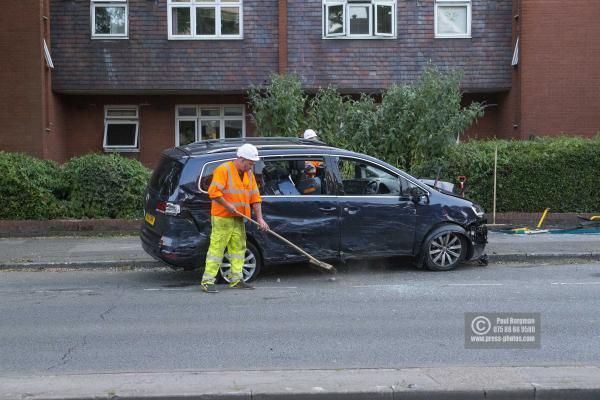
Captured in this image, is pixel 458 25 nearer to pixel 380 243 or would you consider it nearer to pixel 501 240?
pixel 501 240

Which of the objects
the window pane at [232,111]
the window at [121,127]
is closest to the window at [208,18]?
the window pane at [232,111]

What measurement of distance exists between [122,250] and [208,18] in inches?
308

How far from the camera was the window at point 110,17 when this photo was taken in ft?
61.1

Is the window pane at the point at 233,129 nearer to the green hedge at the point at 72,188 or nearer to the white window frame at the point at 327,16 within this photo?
the white window frame at the point at 327,16

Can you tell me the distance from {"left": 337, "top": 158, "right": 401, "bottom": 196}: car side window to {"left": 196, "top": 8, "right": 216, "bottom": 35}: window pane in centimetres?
896

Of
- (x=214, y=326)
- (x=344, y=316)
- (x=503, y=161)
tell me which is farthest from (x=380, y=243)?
Answer: (x=503, y=161)

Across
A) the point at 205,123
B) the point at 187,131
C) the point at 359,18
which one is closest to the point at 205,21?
the point at 205,123

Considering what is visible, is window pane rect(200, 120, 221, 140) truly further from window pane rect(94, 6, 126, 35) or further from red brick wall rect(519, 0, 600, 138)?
red brick wall rect(519, 0, 600, 138)

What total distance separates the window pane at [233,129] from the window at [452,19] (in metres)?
5.21

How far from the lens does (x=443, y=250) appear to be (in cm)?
1089

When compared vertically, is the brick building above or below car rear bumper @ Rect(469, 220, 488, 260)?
above

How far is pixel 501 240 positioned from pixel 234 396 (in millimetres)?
8994

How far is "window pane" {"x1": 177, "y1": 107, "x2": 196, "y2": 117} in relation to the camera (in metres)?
19.5

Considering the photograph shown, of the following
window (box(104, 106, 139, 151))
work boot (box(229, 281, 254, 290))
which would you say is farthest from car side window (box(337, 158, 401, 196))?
window (box(104, 106, 139, 151))
